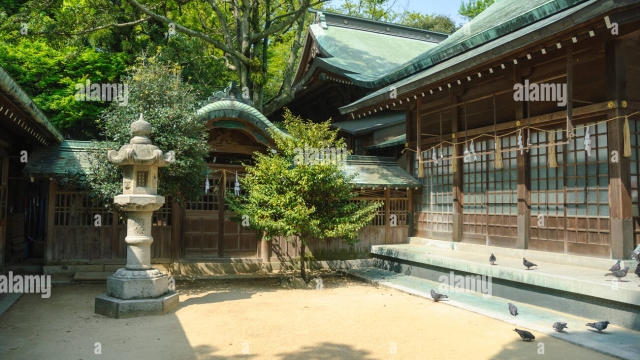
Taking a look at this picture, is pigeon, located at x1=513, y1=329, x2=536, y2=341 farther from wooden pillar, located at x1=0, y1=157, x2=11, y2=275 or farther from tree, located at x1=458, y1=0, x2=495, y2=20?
tree, located at x1=458, y1=0, x2=495, y2=20

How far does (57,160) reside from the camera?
1135 cm

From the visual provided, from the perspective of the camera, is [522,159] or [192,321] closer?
[192,321]

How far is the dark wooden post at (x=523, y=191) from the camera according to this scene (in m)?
10.5

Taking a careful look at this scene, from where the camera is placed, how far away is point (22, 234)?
13.7 metres

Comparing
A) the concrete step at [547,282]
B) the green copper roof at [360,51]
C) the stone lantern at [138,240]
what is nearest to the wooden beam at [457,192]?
the concrete step at [547,282]

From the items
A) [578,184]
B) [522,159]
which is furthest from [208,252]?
[578,184]

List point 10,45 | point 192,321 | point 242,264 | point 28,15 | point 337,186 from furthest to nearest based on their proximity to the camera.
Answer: point 10,45, point 28,15, point 242,264, point 337,186, point 192,321

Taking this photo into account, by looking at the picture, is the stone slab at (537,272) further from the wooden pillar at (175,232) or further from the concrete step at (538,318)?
the wooden pillar at (175,232)

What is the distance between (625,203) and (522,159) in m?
2.54

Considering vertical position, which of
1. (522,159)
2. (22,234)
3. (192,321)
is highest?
(522,159)

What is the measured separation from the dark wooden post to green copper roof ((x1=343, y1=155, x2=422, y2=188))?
381 centimetres

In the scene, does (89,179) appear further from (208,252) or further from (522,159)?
(522,159)

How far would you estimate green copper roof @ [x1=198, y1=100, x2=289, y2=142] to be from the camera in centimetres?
1102

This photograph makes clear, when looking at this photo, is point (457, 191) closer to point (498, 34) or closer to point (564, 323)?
point (498, 34)
